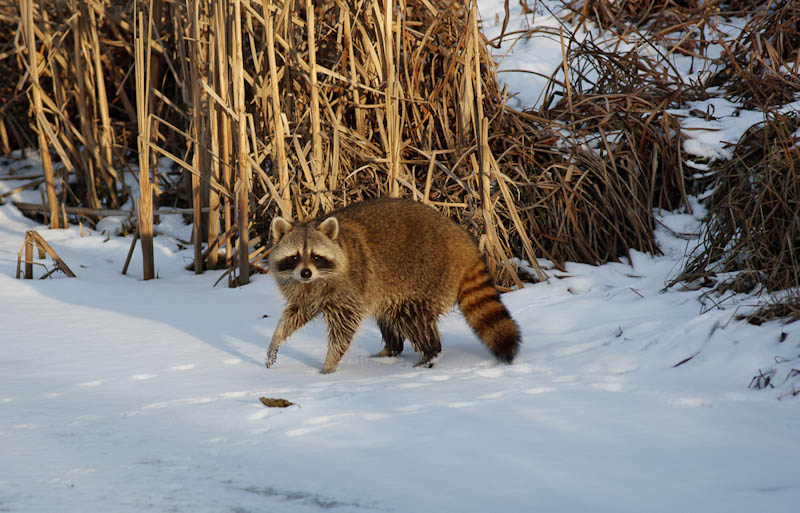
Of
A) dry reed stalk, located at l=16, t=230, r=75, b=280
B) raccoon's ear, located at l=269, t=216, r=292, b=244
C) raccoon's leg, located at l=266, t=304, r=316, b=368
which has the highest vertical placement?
raccoon's ear, located at l=269, t=216, r=292, b=244

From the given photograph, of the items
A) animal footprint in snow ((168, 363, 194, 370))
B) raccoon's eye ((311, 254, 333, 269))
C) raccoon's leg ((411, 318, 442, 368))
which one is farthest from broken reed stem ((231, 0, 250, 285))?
raccoon's leg ((411, 318, 442, 368))

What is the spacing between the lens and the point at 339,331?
4031mm

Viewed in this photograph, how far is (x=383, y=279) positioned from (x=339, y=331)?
374 millimetres

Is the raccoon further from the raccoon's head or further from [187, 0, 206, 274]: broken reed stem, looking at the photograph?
[187, 0, 206, 274]: broken reed stem

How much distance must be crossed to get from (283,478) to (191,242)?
435cm

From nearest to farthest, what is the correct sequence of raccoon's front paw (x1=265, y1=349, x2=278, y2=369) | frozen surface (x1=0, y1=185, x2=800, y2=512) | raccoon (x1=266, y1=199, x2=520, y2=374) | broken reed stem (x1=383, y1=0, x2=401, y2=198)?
frozen surface (x1=0, y1=185, x2=800, y2=512) < raccoon's front paw (x1=265, y1=349, x2=278, y2=369) < raccoon (x1=266, y1=199, x2=520, y2=374) < broken reed stem (x1=383, y1=0, x2=401, y2=198)

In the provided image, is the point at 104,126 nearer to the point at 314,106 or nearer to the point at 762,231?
the point at 314,106

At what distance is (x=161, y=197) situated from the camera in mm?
7047

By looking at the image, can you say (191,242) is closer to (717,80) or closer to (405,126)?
(405,126)

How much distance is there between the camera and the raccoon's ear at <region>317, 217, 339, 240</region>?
13.2 feet

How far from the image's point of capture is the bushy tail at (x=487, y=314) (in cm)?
383

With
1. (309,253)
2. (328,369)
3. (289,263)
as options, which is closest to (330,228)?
(309,253)

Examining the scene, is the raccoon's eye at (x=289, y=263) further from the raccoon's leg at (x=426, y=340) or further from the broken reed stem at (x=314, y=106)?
the broken reed stem at (x=314, y=106)

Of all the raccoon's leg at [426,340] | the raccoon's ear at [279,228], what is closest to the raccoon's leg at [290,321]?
the raccoon's ear at [279,228]
